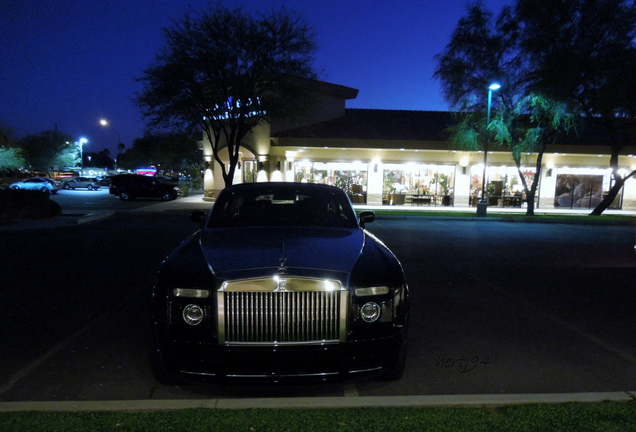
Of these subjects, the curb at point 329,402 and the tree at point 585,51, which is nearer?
the curb at point 329,402

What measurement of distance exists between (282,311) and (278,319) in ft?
0.21

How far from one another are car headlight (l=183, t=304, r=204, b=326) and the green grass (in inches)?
25.2

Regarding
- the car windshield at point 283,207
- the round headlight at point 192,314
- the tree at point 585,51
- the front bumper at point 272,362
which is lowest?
the front bumper at point 272,362

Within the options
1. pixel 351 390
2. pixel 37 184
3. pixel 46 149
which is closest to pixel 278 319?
pixel 351 390

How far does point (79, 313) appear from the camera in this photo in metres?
6.24

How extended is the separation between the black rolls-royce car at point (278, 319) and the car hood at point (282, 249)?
0.05 feet

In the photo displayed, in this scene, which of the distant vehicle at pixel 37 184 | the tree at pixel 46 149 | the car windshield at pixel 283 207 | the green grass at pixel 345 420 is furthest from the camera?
A: the tree at pixel 46 149

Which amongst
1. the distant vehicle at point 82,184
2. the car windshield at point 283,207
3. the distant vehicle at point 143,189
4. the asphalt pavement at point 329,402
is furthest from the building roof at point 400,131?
the distant vehicle at point 82,184

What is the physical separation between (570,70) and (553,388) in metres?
19.7

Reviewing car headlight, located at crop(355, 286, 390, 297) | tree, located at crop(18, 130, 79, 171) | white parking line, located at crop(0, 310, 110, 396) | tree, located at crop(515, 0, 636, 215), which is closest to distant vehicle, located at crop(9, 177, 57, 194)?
tree, located at crop(18, 130, 79, 171)

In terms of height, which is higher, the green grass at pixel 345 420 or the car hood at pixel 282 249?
the car hood at pixel 282 249

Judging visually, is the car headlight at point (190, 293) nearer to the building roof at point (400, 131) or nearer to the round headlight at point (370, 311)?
the round headlight at point (370, 311)

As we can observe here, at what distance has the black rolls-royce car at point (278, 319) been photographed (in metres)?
3.45

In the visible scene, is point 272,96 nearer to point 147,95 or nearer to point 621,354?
point 147,95
